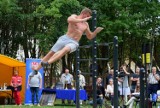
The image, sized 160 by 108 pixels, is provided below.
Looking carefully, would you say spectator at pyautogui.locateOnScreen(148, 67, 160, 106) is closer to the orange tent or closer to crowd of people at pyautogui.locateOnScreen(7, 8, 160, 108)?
crowd of people at pyautogui.locateOnScreen(7, 8, 160, 108)

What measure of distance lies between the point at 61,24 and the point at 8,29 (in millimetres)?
5455

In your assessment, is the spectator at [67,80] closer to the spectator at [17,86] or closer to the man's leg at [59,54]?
the spectator at [17,86]

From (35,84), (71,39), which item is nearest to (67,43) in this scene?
(71,39)

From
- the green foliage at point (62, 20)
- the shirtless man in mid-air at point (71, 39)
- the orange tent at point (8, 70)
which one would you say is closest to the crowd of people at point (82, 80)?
the shirtless man in mid-air at point (71, 39)

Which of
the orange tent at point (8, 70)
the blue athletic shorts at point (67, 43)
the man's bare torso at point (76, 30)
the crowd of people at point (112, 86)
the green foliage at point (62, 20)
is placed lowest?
the crowd of people at point (112, 86)

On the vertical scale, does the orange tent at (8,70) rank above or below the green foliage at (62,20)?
below

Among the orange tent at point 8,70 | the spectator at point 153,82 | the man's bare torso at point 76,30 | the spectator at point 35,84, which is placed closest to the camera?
the man's bare torso at point 76,30

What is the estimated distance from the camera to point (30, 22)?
29.1 m

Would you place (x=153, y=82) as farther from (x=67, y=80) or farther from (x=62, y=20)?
(x=62, y=20)

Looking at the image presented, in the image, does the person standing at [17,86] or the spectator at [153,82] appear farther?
the person standing at [17,86]

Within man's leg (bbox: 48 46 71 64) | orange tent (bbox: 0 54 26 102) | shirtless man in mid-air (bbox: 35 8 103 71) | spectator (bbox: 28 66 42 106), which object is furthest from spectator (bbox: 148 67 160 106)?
man's leg (bbox: 48 46 71 64)

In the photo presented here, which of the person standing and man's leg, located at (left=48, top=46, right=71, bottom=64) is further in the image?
the person standing

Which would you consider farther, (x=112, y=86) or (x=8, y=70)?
(x=8, y=70)

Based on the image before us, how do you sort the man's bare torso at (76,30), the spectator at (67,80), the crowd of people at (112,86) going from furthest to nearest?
the spectator at (67,80), the crowd of people at (112,86), the man's bare torso at (76,30)
